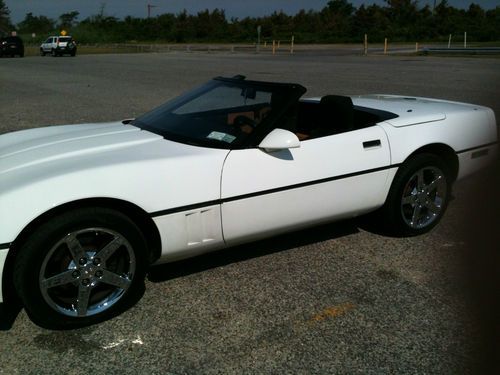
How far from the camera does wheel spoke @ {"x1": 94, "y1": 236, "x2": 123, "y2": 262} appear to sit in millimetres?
2617

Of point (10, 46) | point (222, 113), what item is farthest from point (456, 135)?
point (10, 46)

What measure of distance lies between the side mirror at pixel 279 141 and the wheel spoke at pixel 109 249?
3.25 feet

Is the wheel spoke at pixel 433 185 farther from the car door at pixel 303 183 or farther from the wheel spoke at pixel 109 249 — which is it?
the wheel spoke at pixel 109 249

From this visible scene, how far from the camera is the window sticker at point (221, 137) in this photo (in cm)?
309

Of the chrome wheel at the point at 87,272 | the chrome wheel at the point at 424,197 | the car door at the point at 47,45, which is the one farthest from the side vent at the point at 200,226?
the car door at the point at 47,45

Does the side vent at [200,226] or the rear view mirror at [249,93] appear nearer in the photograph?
the side vent at [200,226]

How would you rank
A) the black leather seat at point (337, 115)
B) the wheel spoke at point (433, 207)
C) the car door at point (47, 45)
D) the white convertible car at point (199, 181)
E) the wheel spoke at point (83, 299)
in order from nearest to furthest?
1. the white convertible car at point (199, 181)
2. the wheel spoke at point (83, 299)
3. the black leather seat at point (337, 115)
4. the wheel spoke at point (433, 207)
5. the car door at point (47, 45)

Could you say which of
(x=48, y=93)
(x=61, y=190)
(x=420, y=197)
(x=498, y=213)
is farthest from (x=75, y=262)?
(x=48, y=93)

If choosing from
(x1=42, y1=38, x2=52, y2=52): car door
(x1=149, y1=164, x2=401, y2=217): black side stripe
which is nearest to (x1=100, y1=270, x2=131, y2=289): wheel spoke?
(x1=149, y1=164, x2=401, y2=217): black side stripe

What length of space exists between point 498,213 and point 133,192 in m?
3.23

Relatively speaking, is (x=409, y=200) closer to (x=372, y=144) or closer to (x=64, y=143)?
(x=372, y=144)

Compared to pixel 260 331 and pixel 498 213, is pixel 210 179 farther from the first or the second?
pixel 498 213

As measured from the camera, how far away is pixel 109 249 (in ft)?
8.63

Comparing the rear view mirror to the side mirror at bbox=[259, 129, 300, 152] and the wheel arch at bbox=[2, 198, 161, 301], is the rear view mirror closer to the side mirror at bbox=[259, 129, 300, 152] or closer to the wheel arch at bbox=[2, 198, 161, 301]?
the side mirror at bbox=[259, 129, 300, 152]
